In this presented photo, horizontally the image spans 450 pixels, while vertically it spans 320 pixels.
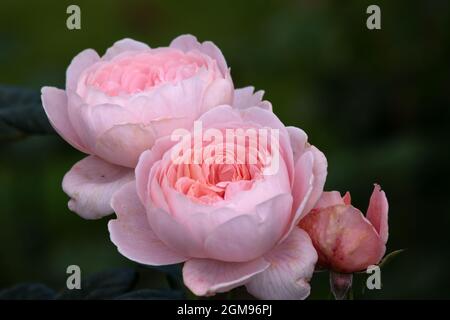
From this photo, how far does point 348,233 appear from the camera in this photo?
2.65ft

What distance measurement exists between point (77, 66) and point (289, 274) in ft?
1.12

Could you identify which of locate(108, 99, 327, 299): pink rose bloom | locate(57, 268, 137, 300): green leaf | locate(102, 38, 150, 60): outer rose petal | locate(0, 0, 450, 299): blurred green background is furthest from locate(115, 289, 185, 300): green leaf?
locate(0, 0, 450, 299): blurred green background

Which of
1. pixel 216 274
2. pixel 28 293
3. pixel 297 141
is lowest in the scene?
pixel 28 293

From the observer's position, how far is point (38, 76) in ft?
6.18

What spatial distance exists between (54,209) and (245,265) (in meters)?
1.62

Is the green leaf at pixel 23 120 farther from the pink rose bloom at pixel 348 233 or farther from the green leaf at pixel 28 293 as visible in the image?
the pink rose bloom at pixel 348 233

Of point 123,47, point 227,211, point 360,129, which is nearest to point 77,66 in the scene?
point 123,47

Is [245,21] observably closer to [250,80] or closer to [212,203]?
[250,80]

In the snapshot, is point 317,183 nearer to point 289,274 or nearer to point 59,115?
point 289,274

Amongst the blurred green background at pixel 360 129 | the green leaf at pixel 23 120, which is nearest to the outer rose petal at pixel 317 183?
the green leaf at pixel 23 120

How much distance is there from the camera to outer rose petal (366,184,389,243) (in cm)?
81

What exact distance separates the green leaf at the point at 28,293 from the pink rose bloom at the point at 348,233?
42 centimetres

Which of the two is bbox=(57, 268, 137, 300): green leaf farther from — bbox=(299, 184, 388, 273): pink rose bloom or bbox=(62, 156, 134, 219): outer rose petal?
bbox=(299, 184, 388, 273): pink rose bloom
